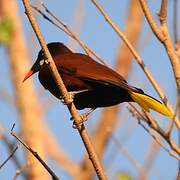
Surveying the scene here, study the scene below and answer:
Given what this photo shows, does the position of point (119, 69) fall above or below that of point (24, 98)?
below

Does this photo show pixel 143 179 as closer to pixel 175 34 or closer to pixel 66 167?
pixel 175 34

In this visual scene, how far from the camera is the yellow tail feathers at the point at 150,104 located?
11.9 ft

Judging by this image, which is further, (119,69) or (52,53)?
(119,69)

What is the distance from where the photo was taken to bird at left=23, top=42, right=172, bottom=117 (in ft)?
12.5

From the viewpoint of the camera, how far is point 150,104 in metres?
3.69

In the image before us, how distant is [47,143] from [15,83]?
1075 millimetres

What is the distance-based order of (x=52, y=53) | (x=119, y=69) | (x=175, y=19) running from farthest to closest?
(x=119, y=69), (x=52, y=53), (x=175, y=19)

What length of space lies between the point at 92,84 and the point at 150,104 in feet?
1.43

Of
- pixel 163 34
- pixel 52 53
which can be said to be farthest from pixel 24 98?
pixel 163 34

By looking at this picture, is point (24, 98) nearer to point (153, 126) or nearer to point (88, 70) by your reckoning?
point (88, 70)

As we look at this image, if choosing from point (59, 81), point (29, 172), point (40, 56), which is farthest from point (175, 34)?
point (29, 172)

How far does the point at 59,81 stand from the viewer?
3.18 meters

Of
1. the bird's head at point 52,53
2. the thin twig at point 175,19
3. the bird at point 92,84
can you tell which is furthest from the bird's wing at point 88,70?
the thin twig at point 175,19

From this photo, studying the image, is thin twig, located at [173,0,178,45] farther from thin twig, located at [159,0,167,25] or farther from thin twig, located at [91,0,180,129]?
→ thin twig, located at [91,0,180,129]
